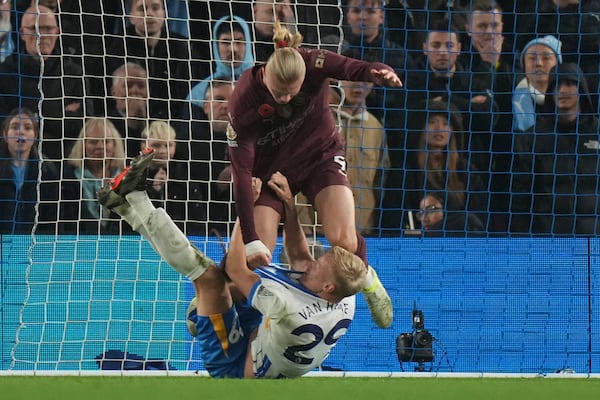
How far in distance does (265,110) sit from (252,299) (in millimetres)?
1128

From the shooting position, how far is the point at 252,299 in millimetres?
5746

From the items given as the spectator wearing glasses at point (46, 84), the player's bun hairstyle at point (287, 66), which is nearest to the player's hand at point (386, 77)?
the player's bun hairstyle at point (287, 66)

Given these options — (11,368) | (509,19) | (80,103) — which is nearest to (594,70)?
(509,19)

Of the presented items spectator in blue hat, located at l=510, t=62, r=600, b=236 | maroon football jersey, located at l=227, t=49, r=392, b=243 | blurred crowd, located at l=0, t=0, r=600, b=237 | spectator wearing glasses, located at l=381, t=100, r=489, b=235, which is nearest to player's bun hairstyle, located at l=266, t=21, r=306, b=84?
maroon football jersey, located at l=227, t=49, r=392, b=243

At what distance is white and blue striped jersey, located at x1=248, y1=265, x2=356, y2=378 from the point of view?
5.63 m

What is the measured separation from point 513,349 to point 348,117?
2.10m

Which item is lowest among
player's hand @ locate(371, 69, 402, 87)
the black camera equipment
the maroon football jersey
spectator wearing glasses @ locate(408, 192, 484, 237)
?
the black camera equipment

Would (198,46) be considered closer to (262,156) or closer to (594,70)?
(262,156)

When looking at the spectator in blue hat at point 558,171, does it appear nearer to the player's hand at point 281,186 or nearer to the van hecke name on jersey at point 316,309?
the player's hand at point 281,186

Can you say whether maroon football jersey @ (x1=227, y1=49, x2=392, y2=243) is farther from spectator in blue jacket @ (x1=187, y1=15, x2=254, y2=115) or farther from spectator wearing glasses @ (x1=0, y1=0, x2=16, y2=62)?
spectator wearing glasses @ (x1=0, y1=0, x2=16, y2=62)

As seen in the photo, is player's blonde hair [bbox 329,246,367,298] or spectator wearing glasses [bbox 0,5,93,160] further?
spectator wearing glasses [bbox 0,5,93,160]

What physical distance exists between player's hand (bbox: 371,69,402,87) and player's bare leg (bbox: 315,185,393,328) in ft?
3.20

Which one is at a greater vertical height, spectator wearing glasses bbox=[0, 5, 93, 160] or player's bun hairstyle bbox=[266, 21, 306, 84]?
player's bun hairstyle bbox=[266, 21, 306, 84]

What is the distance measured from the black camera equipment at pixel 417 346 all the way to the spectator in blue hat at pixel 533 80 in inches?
74.0
